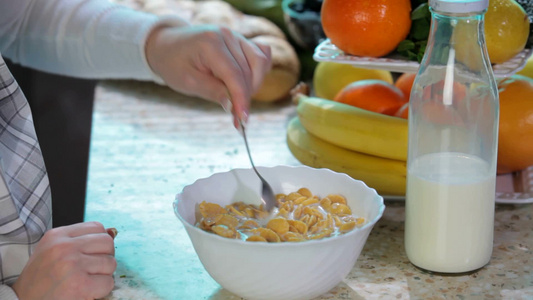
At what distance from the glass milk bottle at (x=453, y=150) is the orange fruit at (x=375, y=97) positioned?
308mm

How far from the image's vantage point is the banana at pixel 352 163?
104cm

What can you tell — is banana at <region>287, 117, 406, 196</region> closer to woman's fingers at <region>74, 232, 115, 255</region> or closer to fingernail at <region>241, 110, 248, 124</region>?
fingernail at <region>241, 110, 248, 124</region>

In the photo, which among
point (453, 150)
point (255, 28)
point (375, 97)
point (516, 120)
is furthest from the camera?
point (255, 28)

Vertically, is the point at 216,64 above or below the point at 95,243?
above

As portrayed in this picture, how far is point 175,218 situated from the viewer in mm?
1026

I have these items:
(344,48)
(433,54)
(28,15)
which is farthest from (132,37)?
(433,54)

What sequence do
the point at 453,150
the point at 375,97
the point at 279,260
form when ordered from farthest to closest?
the point at 375,97 → the point at 453,150 → the point at 279,260

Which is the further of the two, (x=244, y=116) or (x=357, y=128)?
(x=357, y=128)

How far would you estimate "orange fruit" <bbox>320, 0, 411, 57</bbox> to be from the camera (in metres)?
1.01

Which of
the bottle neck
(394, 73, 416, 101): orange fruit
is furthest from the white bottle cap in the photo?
(394, 73, 416, 101): orange fruit

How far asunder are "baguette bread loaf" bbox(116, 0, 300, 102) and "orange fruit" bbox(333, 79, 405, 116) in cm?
36

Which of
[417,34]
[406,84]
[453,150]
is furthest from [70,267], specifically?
[406,84]

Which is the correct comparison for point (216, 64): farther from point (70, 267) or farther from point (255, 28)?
point (255, 28)

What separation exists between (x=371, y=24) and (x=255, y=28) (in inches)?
26.2
